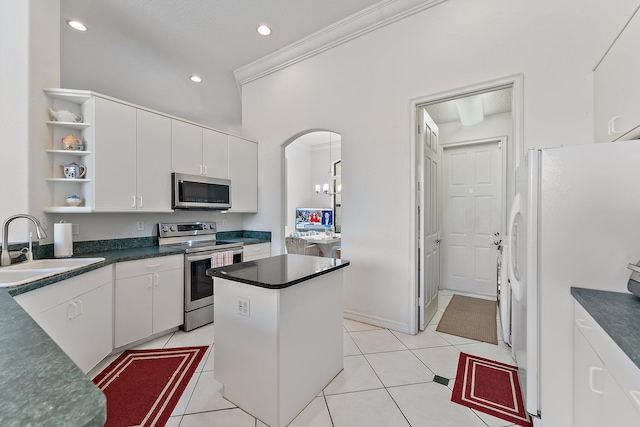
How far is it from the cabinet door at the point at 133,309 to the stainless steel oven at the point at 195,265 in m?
0.35

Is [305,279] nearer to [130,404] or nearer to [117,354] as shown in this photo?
[130,404]

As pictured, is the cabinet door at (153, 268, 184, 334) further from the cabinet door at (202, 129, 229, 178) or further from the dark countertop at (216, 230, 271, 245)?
the cabinet door at (202, 129, 229, 178)

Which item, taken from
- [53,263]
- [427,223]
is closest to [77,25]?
[53,263]

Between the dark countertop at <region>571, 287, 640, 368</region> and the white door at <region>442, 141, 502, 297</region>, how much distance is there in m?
2.91

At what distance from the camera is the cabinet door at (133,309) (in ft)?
7.76

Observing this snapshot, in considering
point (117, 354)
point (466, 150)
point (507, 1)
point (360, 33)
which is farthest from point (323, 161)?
point (117, 354)

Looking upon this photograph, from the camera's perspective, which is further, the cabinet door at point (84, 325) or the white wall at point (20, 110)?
the white wall at point (20, 110)

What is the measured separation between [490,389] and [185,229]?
341 cm

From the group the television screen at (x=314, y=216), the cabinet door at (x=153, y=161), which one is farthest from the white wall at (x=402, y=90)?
the television screen at (x=314, y=216)

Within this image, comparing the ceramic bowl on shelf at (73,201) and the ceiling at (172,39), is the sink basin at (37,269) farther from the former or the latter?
the ceiling at (172,39)

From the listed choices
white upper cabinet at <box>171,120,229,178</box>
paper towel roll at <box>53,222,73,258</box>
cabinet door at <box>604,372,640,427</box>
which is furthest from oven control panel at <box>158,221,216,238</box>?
cabinet door at <box>604,372,640,427</box>

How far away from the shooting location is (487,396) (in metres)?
1.85

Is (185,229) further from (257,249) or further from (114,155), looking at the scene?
(114,155)

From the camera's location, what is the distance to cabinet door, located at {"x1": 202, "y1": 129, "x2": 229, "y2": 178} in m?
3.41
